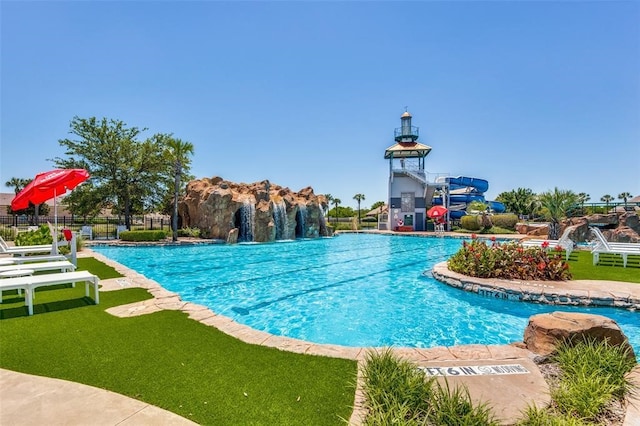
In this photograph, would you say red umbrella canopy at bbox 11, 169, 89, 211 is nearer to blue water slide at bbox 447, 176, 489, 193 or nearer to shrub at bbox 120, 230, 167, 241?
shrub at bbox 120, 230, 167, 241

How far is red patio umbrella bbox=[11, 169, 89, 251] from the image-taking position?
8188 mm

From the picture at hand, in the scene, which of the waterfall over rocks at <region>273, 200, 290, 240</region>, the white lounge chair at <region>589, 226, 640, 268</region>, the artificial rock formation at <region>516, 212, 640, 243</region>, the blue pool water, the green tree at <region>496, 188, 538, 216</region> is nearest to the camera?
the blue pool water

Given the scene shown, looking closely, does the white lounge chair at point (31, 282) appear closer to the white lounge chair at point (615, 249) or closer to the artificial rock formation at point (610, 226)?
the white lounge chair at point (615, 249)

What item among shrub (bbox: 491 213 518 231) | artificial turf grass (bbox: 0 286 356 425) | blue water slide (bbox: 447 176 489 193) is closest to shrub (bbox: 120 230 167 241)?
artificial turf grass (bbox: 0 286 356 425)

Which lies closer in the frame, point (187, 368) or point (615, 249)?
point (187, 368)

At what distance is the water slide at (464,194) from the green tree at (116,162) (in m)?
31.6

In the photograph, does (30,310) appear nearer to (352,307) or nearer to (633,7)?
(352,307)

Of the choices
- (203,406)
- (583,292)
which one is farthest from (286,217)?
(203,406)

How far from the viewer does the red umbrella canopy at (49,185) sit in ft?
26.9

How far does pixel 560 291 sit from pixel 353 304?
195 inches

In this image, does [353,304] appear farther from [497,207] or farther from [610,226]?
[497,207]

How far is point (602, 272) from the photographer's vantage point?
962 cm

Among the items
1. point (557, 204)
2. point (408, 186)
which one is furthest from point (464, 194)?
point (557, 204)

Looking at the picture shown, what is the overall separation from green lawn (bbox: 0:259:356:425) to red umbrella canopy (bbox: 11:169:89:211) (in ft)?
14.2
